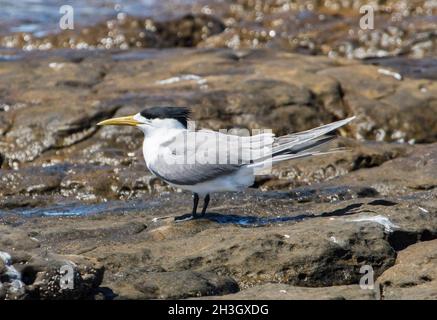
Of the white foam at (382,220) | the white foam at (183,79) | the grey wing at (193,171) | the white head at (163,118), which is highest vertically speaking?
the white head at (163,118)

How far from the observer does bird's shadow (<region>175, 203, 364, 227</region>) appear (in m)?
7.54

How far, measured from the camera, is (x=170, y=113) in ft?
25.7

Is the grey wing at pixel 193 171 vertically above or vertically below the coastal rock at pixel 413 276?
above

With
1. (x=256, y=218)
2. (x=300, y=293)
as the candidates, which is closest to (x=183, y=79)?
(x=256, y=218)

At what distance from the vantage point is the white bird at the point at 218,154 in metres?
7.43

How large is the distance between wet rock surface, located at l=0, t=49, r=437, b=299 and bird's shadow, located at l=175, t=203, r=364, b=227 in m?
0.03

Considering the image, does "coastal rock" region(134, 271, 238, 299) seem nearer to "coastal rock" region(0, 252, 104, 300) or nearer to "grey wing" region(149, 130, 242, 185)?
"coastal rock" region(0, 252, 104, 300)

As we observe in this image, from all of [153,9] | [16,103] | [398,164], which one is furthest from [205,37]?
[398,164]

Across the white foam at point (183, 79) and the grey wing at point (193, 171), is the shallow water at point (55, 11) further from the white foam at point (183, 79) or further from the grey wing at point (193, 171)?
the grey wing at point (193, 171)

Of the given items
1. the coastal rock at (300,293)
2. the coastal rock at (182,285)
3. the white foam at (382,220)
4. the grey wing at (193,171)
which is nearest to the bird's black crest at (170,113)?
the grey wing at (193,171)

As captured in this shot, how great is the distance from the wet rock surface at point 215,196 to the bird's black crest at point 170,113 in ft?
2.68

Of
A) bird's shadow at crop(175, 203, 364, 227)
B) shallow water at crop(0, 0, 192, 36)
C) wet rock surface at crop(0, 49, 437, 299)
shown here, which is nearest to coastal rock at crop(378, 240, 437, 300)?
wet rock surface at crop(0, 49, 437, 299)
